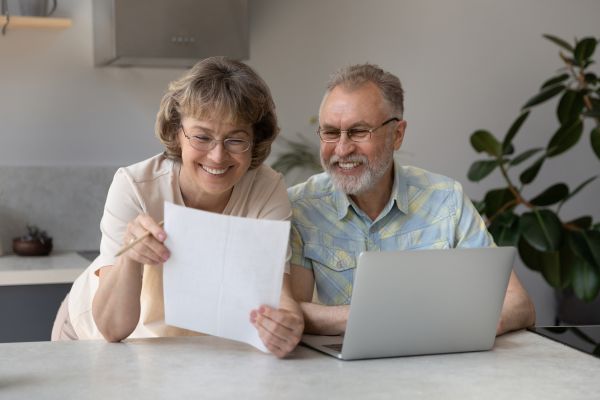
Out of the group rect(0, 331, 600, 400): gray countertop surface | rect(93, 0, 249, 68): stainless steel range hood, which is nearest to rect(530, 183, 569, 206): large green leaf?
rect(93, 0, 249, 68): stainless steel range hood

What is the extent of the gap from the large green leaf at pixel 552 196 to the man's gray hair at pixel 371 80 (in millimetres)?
2069

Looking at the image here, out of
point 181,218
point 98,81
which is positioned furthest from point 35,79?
point 181,218

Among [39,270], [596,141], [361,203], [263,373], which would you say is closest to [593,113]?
[596,141]

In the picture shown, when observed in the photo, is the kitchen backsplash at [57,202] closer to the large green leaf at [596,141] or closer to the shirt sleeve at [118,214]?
the shirt sleeve at [118,214]

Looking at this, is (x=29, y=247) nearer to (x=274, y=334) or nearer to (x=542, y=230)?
(x=274, y=334)

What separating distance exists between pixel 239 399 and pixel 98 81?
8.82 ft

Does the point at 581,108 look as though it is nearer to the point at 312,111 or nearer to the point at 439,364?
the point at 312,111

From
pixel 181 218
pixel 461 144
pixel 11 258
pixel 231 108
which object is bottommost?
pixel 11 258

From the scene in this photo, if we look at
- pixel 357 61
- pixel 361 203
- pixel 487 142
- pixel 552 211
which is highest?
pixel 357 61

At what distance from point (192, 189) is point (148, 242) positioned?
17.3 inches

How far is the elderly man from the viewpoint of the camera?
2.42m

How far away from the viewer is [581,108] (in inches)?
171

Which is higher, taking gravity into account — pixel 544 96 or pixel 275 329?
pixel 544 96

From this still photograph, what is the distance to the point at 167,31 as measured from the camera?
147 inches
